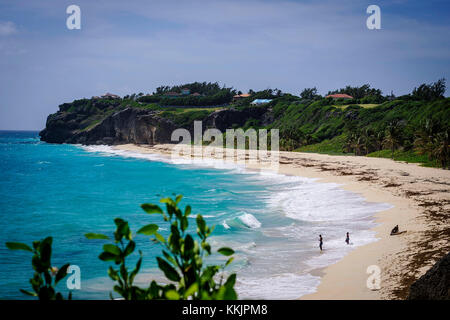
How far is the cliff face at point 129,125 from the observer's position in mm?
113312

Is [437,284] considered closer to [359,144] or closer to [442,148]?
[442,148]

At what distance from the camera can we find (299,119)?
330 feet

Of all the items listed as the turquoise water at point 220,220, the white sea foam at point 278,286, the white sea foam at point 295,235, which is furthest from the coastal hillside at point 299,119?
the white sea foam at point 278,286

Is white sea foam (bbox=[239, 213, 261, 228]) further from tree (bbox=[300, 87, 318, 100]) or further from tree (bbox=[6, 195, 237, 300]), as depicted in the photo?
tree (bbox=[300, 87, 318, 100])

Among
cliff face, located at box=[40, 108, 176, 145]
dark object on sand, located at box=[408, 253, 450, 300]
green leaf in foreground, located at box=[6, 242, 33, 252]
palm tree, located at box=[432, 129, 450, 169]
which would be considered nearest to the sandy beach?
palm tree, located at box=[432, 129, 450, 169]

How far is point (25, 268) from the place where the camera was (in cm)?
1875

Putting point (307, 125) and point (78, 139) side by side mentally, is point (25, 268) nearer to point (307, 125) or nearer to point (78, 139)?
point (307, 125)

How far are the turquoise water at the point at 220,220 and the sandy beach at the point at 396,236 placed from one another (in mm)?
988

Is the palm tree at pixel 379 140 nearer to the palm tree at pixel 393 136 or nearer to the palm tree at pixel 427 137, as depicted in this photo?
the palm tree at pixel 393 136

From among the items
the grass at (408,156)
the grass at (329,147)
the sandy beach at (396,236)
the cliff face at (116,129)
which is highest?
the cliff face at (116,129)

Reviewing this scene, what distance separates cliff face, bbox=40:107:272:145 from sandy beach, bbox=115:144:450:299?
7113cm

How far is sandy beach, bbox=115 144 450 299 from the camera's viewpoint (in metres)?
13.5

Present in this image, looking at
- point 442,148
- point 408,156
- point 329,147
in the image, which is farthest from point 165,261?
point 329,147
